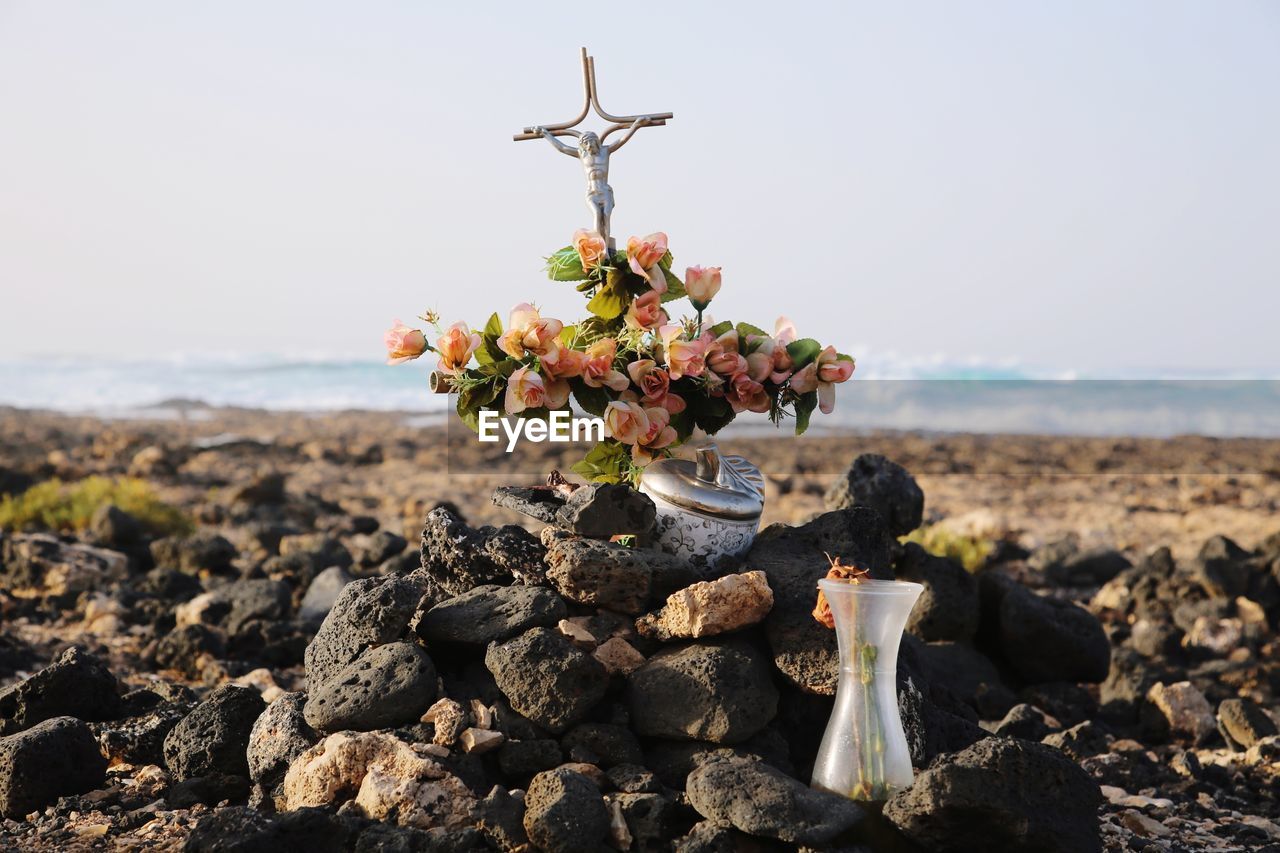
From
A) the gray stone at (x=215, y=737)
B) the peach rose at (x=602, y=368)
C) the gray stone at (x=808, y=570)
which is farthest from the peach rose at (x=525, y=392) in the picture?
the gray stone at (x=215, y=737)

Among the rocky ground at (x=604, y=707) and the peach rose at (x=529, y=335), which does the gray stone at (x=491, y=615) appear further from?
the peach rose at (x=529, y=335)

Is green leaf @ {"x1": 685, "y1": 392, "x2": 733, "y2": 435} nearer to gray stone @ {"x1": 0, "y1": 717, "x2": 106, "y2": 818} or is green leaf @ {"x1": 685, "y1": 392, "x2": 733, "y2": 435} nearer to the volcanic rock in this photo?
the volcanic rock

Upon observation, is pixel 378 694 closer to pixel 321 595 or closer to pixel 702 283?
pixel 702 283

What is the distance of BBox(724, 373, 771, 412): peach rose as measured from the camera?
4.64m

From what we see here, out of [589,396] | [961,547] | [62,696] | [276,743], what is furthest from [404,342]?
[961,547]

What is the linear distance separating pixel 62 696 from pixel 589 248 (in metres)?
3.13

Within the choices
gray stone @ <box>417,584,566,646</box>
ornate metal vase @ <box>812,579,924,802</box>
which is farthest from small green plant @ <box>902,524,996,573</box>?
ornate metal vase @ <box>812,579,924,802</box>

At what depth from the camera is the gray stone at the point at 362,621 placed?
465 cm

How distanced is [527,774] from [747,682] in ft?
2.64

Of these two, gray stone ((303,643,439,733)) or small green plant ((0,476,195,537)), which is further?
small green plant ((0,476,195,537))

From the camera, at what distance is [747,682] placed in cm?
438

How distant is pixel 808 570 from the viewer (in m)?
4.81

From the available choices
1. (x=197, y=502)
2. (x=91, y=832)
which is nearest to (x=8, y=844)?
(x=91, y=832)

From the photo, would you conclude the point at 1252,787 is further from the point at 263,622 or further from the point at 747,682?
the point at 263,622
